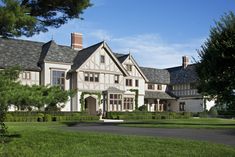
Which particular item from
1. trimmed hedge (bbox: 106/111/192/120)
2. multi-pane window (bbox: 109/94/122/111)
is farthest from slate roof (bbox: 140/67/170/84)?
multi-pane window (bbox: 109/94/122/111)

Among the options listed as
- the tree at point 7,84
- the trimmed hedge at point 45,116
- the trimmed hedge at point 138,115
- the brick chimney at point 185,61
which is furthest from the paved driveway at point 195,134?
the brick chimney at point 185,61

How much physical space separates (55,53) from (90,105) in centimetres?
848

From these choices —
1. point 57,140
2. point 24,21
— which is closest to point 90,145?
point 57,140

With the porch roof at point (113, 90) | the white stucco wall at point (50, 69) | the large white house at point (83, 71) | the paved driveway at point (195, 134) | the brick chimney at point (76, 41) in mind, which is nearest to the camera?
the paved driveway at point (195, 134)

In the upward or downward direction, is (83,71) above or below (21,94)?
above

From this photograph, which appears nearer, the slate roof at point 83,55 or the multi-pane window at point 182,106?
the slate roof at point 83,55

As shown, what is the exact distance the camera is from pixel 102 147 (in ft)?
48.8

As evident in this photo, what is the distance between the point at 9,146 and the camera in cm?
1531

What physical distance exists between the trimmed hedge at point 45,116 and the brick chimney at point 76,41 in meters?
13.6

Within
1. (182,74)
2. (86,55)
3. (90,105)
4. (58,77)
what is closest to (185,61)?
(182,74)

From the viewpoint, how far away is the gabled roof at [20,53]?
1700 inches

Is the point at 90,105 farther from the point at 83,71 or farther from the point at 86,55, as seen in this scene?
the point at 86,55

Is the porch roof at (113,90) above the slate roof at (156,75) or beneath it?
beneath

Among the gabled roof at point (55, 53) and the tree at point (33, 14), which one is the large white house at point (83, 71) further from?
the tree at point (33, 14)
